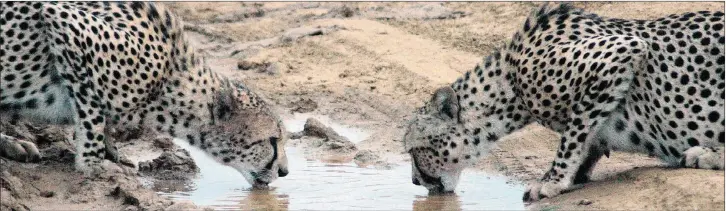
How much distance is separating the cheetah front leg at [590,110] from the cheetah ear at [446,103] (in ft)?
Result: 2.76

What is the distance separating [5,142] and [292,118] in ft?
10.3

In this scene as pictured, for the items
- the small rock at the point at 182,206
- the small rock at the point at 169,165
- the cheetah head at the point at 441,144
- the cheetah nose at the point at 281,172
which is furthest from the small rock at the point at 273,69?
the small rock at the point at 182,206

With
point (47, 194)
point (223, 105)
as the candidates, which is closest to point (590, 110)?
point (223, 105)

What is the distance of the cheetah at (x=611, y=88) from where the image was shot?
8453mm

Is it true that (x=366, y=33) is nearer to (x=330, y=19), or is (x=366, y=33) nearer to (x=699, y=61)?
(x=330, y=19)

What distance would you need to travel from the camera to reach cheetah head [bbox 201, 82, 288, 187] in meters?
9.28

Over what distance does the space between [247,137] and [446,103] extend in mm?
1404

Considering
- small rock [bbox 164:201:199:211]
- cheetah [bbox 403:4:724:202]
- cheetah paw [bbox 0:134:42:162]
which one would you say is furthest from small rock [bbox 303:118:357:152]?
small rock [bbox 164:201:199:211]

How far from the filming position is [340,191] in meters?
9.23

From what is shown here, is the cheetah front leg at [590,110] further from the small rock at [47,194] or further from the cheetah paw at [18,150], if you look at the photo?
the cheetah paw at [18,150]

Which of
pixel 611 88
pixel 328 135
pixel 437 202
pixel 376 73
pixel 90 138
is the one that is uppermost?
pixel 611 88

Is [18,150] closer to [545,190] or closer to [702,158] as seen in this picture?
[545,190]

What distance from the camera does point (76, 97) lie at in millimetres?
8742

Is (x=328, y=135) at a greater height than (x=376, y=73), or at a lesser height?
lesser
